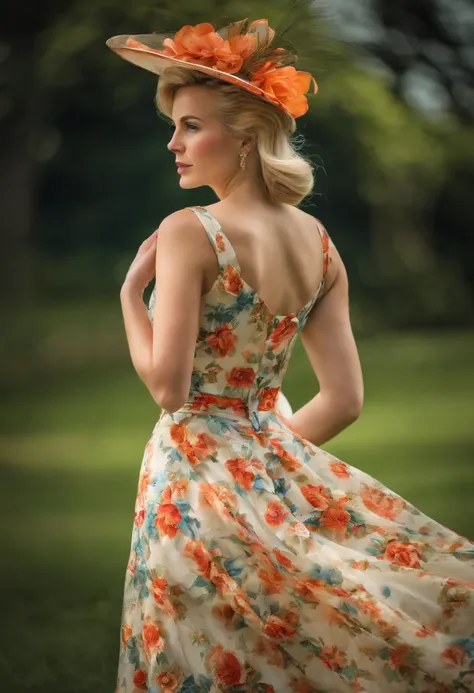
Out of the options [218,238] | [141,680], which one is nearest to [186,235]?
[218,238]

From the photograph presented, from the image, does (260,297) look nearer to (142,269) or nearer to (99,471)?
(142,269)

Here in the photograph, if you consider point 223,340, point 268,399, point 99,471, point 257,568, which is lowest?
point 99,471

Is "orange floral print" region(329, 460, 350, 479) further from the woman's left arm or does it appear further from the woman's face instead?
the woman's face

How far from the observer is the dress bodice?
93.0 inches

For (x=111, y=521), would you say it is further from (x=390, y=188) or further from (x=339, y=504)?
(x=390, y=188)

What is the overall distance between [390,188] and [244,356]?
873 cm

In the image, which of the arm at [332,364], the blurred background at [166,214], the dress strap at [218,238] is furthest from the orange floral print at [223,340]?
the blurred background at [166,214]

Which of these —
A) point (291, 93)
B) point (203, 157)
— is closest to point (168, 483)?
point (203, 157)

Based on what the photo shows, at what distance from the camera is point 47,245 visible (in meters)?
10.2

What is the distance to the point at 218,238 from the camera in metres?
2.34

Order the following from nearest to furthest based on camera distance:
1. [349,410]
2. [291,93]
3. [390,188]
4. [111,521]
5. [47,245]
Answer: [291,93]
[349,410]
[111,521]
[47,245]
[390,188]

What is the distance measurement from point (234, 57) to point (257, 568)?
98 centimetres

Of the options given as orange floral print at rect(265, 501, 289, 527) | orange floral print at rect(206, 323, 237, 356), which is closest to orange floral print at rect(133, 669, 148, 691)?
orange floral print at rect(265, 501, 289, 527)

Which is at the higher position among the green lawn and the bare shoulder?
the bare shoulder
